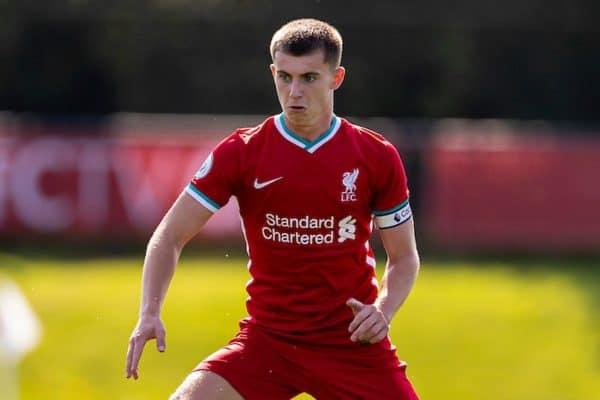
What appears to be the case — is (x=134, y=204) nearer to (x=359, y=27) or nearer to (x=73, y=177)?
(x=73, y=177)

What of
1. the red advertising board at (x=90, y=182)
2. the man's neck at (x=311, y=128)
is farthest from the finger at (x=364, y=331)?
the red advertising board at (x=90, y=182)

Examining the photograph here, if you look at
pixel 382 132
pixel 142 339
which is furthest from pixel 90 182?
pixel 142 339

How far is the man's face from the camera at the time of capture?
6098mm

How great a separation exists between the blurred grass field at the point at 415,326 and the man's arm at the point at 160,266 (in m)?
4.15

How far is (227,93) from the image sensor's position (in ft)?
84.9

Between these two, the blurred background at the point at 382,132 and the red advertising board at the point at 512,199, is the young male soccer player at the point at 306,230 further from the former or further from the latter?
the red advertising board at the point at 512,199

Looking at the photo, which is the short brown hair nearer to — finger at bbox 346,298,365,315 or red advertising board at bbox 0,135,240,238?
finger at bbox 346,298,365,315

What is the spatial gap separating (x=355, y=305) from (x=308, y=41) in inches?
46.8

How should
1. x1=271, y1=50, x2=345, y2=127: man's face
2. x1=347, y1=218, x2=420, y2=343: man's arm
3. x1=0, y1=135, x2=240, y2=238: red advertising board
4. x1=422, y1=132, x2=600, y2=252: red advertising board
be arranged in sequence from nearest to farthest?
x1=347, y1=218, x2=420, y2=343: man's arm < x1=271, y1=50, x2=345, y2=127: man's face < x1=0, y1=135, x2=240, y2=238: red advertising board < x1=422, y1=132, x2=600, y2=252: red advertising board

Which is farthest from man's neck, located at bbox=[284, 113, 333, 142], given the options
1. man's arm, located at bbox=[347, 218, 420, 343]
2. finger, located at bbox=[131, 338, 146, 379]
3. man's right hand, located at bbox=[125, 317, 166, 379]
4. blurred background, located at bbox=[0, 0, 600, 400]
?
blurred background, located at bbox=[0, 0, 600, 400]

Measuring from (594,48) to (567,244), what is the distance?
8112 mm

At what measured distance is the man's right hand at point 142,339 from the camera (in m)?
5.79

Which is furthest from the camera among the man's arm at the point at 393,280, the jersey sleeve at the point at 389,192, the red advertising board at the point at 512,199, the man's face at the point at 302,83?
the red advertising board at the point at 512,199

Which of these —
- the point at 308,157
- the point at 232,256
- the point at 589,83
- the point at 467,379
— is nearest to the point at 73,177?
the point at 232,256
